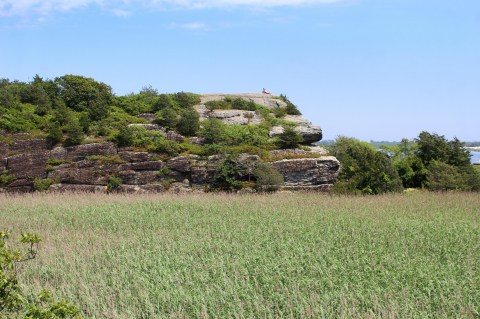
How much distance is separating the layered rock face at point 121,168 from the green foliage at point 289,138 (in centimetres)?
201

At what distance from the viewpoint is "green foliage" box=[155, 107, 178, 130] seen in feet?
106

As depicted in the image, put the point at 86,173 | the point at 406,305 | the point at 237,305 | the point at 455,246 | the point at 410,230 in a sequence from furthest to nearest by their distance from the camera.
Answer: the point at 86,173 → the point at 410,230 → the point at 455,246 → the point at 237,305 → the point at 406,305

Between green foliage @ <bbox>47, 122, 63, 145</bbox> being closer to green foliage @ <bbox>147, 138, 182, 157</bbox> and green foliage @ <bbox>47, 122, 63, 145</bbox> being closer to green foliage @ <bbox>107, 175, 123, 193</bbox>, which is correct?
green foliage @ <bbox>107, 175, 123, 193</bbox>

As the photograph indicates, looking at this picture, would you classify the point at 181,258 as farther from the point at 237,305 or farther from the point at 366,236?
the point at 366,236

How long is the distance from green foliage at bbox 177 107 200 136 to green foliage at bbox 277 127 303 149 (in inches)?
215

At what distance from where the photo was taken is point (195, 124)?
31938 mm

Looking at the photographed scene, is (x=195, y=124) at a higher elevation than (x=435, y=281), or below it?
higher

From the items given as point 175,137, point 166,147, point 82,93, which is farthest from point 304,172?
point 82,93

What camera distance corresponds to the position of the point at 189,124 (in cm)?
3189

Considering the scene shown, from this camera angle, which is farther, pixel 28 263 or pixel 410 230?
pixel 410 230

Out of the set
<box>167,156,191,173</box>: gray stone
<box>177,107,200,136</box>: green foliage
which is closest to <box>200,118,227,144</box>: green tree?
<box>177,107,200,136</box>: green foliage

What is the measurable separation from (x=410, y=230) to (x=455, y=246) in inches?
84.0

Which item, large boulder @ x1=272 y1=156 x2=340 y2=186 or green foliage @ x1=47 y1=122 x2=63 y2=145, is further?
green foliage @ x1=47 y1=122 x2=63 y2=145

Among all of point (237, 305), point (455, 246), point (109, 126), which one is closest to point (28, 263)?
point (237, 305)
